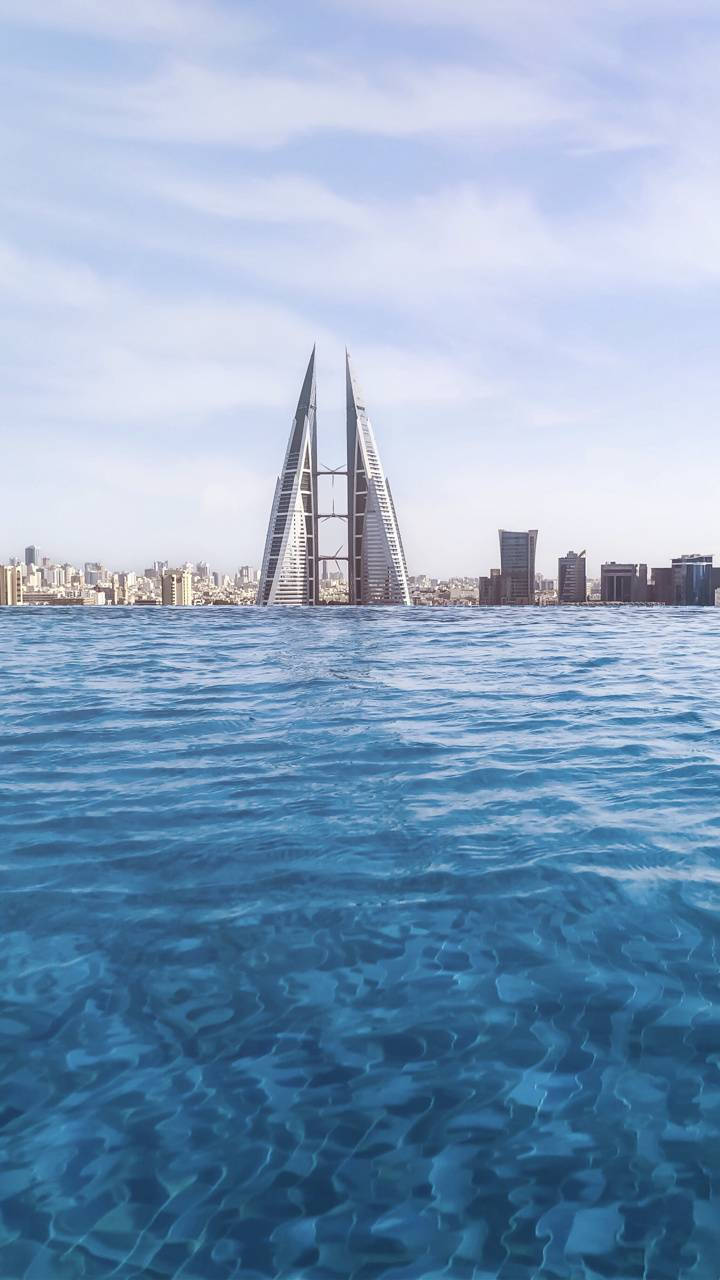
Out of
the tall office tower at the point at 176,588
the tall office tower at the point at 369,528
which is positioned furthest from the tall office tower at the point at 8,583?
the tall office tower at the point at 369,528

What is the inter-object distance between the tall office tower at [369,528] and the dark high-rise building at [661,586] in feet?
93.1

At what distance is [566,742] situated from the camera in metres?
7.65

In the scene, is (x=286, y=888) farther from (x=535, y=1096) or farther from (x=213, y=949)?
(x=535, y=1096)

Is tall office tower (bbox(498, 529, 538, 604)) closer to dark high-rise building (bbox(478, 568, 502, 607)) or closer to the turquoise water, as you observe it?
dark high-rise building (bbox(478, 568, 502, 607))

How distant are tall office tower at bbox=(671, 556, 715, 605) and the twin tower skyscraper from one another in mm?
31016

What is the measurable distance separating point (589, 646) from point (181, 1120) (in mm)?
17689

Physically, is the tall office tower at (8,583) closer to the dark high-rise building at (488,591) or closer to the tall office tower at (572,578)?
the dark high-rise building at (488,591)

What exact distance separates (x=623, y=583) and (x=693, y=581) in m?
10.0

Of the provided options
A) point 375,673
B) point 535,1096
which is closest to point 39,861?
point 535,1096

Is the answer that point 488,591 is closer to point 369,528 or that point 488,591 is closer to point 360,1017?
point 369,528

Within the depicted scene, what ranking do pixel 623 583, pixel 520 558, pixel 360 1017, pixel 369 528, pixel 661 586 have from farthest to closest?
pixel 520 558, pixel 369 528, pixel 623 583, pixel 661 586, pixel 360 1017

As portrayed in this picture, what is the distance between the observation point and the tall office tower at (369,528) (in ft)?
304

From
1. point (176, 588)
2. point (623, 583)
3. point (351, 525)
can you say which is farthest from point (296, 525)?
point (623, 583)

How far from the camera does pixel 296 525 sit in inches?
3590
